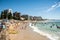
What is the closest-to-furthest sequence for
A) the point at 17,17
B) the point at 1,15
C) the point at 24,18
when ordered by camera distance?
the point at 1,15 < the point at 17,17 < the point at 24,18

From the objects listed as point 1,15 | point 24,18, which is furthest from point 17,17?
point 1,15

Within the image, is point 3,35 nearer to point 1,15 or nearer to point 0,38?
point 0,38

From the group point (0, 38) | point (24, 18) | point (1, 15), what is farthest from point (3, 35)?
point (24, 18)

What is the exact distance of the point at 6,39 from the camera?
3.14 m

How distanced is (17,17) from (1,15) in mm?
7932

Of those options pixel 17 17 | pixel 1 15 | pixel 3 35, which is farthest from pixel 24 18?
pixel 3 35

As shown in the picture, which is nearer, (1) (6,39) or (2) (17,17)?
(1) (6,39)

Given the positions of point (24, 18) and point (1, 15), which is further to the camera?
point (24, 18)

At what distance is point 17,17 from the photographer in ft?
67.4

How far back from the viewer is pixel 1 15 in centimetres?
1264

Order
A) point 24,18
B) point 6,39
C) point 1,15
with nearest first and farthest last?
point 6,39, point 1,15, point 24,18

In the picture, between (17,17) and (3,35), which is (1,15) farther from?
(3,35)

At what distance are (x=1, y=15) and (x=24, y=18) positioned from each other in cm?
1221

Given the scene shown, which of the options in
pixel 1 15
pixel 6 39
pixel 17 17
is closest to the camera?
pixel 6 39
